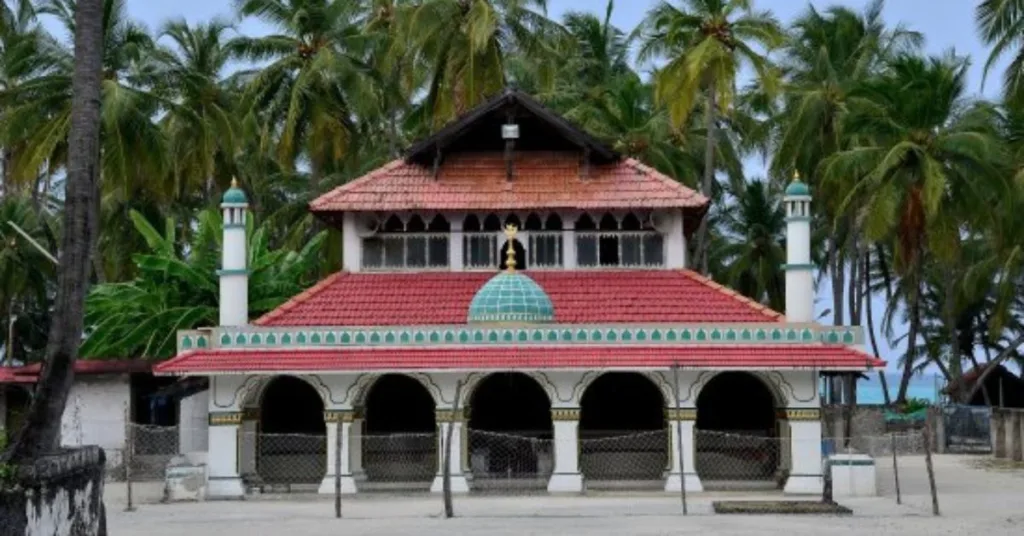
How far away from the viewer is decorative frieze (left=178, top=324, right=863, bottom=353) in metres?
29.0

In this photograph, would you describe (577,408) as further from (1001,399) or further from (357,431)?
(1001,399)

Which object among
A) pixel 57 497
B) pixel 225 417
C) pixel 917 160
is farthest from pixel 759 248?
pixel 57 497

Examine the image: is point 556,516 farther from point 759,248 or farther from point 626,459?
point 759,248

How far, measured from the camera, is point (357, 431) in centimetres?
2978

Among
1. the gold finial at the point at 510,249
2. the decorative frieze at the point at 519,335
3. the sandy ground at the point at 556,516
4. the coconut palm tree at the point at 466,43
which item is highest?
the coconut palm tree at the point at 466,43

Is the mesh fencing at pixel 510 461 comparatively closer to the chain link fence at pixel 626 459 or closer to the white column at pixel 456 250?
the chain link fence at pixel 626 459

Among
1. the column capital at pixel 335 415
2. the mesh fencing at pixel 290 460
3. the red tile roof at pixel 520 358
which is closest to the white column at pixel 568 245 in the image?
the red tile roof at pixel 520 358

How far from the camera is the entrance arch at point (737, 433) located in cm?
3028

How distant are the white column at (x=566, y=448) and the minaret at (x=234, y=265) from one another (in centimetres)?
710

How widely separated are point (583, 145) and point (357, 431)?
8492 mm

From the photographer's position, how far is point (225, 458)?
1137 inches

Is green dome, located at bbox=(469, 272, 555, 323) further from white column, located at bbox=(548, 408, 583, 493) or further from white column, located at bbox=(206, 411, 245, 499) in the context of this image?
white column, located at bbox=(206, 411, 245, 499)

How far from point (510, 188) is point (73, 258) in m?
17.1

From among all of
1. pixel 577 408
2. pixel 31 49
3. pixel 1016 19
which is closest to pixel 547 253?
pixel 577 408
